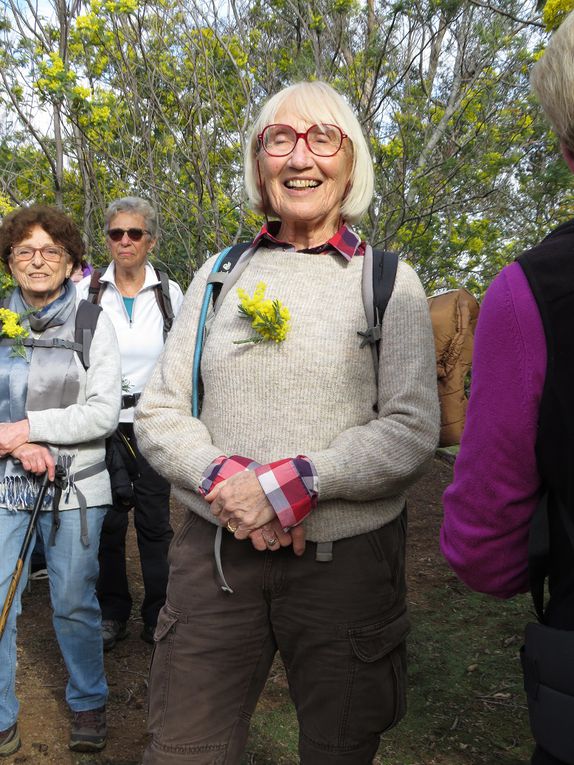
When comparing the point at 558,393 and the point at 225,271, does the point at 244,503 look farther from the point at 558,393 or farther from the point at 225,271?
the point at 558,393

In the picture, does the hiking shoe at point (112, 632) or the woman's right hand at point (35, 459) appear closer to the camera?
the woman's right hand at point (35, 459)

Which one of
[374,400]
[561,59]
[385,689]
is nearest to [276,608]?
[385,689]

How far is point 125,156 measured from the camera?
23.7ft

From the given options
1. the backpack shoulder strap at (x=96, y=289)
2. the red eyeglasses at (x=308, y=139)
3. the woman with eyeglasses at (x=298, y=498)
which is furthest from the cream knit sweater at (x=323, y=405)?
the backpack shoulder strap at (x=96, y=289)

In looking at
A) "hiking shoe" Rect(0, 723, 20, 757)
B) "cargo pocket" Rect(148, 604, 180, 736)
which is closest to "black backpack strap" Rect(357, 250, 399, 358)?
"cargo pocket" Rect(148, 604, 180, 736)

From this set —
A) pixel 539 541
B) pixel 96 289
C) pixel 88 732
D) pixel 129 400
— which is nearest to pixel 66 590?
pixel 88 732

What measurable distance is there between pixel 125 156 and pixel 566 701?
6.91 m

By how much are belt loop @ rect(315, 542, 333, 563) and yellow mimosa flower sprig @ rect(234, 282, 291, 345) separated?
1.78 ft

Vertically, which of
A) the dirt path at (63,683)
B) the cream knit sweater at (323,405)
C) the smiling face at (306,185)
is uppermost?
the smiling face at (306,185)

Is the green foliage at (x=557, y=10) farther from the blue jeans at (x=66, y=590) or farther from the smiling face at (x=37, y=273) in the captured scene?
the blue jeans at (x=66, y=590)

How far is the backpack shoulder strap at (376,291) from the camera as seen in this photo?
6.61ft

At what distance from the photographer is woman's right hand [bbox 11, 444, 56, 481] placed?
9.93ft

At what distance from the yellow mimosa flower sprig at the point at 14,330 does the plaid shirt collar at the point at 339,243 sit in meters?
1.38

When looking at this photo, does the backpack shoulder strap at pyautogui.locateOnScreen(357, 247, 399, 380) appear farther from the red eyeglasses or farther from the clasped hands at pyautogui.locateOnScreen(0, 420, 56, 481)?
the clasped hands at pyautogui.locateOnScreen(0, 420, 56, 481)
